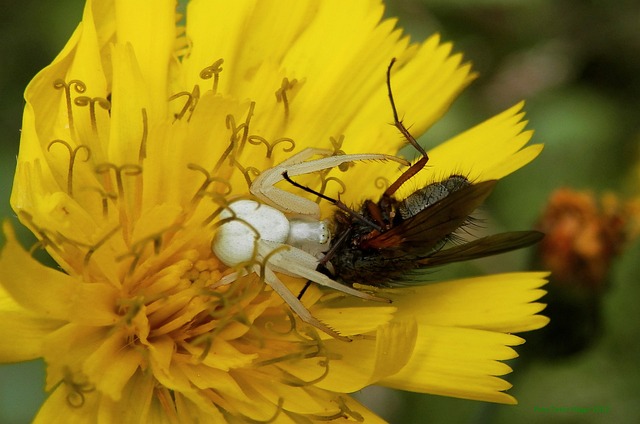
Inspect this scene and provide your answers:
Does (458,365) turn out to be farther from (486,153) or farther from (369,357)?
(486,153)

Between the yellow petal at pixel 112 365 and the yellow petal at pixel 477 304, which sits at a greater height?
the yellow petal at pixel 477 304

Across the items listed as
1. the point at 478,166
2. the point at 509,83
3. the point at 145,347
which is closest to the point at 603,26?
the point at 509,83

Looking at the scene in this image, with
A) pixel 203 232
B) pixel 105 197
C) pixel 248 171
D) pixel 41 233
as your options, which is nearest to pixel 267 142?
pixel 248 171

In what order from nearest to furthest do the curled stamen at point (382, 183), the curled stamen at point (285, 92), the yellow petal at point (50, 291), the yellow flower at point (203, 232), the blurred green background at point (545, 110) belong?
1. the yellow petal at point (50, 291)
2. the yellow flower at point (203, 232)
3. the curled stamen at point (285, 92)
4. the curled stamen at point (382, 183)
5. the blurred green background at point (545, 110)

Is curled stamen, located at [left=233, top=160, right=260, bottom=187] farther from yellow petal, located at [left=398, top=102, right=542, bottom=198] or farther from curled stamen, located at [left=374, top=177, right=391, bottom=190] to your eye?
yellow petal, located at [left=398, top=102, right=542, bottom=198]

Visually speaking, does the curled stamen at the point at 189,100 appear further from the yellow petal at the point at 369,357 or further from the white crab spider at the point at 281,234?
the yellow petal at the point at 369,357

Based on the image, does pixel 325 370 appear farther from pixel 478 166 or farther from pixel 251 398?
pixel 478 166

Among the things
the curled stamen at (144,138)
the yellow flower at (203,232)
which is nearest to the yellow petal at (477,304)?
the yellow flower at (203,232)
